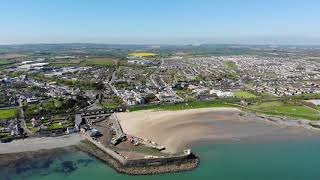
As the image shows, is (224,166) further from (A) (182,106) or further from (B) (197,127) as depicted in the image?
(A) (182,106)

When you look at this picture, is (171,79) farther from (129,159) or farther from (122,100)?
(129,159)

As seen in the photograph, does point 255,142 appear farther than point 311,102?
No

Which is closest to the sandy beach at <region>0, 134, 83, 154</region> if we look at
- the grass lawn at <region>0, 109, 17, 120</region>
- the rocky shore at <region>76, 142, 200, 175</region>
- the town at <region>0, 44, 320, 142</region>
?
the town at <region>0, 44, 320, 142</region>

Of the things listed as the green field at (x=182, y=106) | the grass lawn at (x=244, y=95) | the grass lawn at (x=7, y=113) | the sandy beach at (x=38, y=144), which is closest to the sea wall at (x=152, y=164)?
the sandy beach at (x=38, y=144)

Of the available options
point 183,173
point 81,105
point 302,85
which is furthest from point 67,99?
point 302,85

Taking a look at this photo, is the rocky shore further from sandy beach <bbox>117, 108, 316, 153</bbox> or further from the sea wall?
sandy beach <bbox>117, 108, 316, 153</bbox>

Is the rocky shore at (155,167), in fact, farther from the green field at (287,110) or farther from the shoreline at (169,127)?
the green field at (287,110)

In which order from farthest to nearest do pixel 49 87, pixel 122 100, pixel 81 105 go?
pixel 49 87 < pixel 122 100 < pixel 81 105
